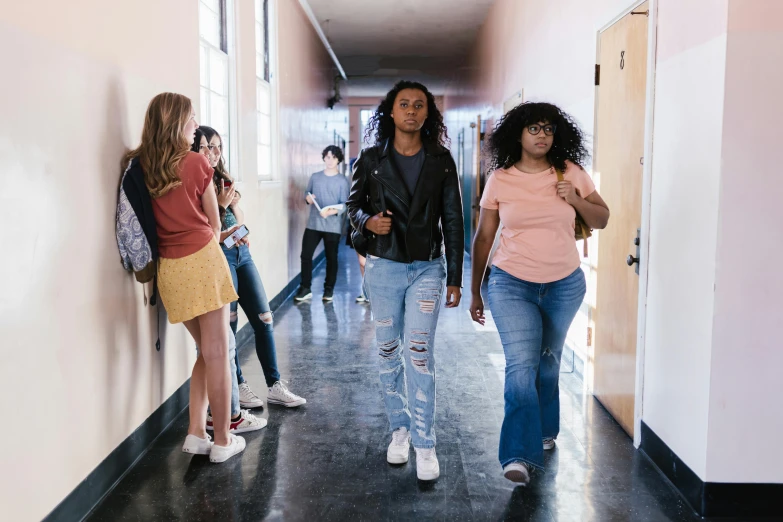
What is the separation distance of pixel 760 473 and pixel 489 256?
1.21 metres

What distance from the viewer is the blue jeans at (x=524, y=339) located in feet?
8.33

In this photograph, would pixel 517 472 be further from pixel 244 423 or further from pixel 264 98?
pixel 264 98

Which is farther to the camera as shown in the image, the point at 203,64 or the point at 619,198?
the point at 203,64

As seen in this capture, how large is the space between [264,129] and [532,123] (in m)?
4.18

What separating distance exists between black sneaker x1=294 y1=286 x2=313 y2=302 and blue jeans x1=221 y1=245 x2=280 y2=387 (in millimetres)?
3138

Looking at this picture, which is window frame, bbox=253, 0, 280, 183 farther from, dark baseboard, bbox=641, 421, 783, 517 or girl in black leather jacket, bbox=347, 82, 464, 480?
dark baseboard, bbox=641, 421, 783, 517

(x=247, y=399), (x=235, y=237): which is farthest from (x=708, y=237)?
(x=247, y=399)

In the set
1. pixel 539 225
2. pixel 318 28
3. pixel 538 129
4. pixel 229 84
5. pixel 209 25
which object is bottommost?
pixel 539 225

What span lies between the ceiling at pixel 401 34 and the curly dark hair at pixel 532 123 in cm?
600

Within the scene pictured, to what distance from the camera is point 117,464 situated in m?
2.64

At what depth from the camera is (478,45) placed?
974 centimetres

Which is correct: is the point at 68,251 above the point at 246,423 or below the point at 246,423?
A: above

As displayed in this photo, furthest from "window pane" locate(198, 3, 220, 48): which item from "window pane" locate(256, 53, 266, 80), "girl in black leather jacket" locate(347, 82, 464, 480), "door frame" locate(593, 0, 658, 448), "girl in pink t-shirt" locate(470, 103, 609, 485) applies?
"door frame" locate(593, 0, 658, 448)

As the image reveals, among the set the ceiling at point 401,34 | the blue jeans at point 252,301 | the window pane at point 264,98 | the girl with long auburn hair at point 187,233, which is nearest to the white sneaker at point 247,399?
the blue jeans at point 252,301
